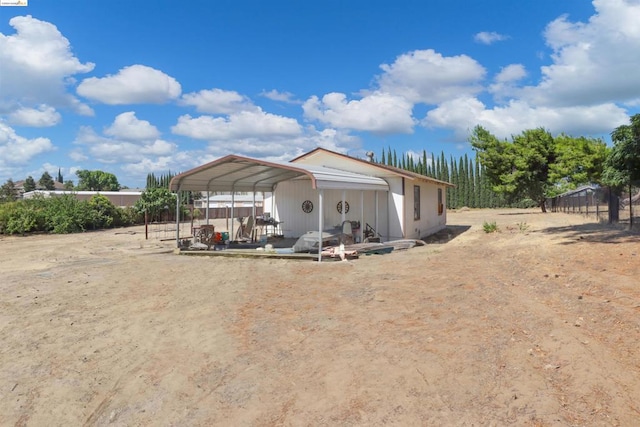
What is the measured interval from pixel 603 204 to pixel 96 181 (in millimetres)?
95892

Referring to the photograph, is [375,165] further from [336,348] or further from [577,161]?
[577,161]

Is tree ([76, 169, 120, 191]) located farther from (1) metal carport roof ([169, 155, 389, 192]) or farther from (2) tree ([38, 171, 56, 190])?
(1) metal carport roof ([169, 155, 389, 192])

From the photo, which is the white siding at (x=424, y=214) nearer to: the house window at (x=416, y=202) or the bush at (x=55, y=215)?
the house window at (x=416, y=202)

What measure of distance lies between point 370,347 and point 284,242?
11.6 meters

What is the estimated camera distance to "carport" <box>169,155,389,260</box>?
12008 millimetres

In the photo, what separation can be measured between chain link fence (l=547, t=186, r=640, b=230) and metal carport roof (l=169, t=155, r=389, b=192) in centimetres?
867

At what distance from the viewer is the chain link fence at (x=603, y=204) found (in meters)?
15.2

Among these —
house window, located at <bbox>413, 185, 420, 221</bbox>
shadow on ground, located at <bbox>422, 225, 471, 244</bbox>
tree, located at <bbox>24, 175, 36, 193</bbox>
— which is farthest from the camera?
tree, located at <bbox>24, 175, 36, 193</bbox>

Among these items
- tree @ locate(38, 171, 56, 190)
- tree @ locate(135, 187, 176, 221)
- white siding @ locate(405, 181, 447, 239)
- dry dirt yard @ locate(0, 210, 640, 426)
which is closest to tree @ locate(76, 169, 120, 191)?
tree @ locate(38, 171, 56, 190)

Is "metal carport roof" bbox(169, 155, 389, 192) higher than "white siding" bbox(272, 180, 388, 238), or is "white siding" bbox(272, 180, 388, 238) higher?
"metal carport roof" bbox(169, 155, 389, 192)

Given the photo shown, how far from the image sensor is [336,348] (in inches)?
186

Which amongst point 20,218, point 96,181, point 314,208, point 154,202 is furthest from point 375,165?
point 96,181

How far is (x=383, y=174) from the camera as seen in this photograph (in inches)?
613

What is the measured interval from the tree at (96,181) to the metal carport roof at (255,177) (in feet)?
280
